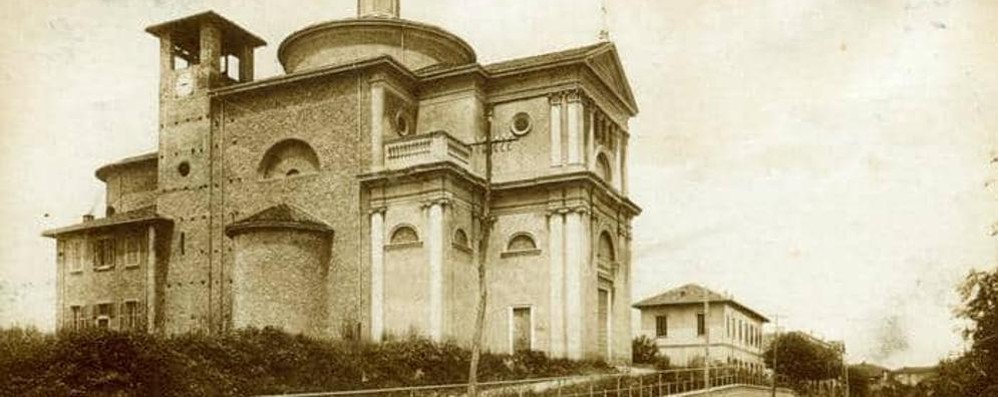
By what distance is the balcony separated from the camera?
102ft

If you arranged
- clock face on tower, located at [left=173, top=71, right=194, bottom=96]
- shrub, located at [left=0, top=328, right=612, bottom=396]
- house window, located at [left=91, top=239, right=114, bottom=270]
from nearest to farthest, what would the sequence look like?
1. shrub, located at [left=0, top=328, right=612, bottom=396]
2. clock face on tower, located at [left=173, top=71, right=194, bottom=96]
3. house window, located at [left=91, top=239, right=114, bottom=270]

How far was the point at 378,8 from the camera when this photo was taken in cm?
3731

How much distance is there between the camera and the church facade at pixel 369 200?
3095 cm

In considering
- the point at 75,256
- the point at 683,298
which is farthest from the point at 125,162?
the point at 683,298

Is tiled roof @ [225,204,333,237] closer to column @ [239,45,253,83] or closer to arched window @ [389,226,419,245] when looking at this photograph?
arched window @ [389,226,419,245]

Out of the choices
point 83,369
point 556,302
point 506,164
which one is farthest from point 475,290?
point 83,369

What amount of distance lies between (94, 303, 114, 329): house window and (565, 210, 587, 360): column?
53.9 ft

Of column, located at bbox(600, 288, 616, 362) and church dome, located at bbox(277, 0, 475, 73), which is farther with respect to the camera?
column, located at bbox(600, 288, 616, 362)

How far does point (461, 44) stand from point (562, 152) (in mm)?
6547

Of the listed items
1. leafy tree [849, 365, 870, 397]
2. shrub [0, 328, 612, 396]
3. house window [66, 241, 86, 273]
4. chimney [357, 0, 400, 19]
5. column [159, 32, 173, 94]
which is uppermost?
chimney [357, 0, 400, 19]

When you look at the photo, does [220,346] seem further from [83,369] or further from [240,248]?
[240,248]

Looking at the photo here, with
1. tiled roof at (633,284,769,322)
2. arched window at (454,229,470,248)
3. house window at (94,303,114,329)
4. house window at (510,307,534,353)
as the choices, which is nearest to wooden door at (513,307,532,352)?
house window at (510,307,534,353)

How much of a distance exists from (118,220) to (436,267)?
1286 centimetres

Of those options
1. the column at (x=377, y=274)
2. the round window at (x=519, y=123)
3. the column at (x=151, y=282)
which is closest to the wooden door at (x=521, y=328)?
the column at (x=377, y=274)
